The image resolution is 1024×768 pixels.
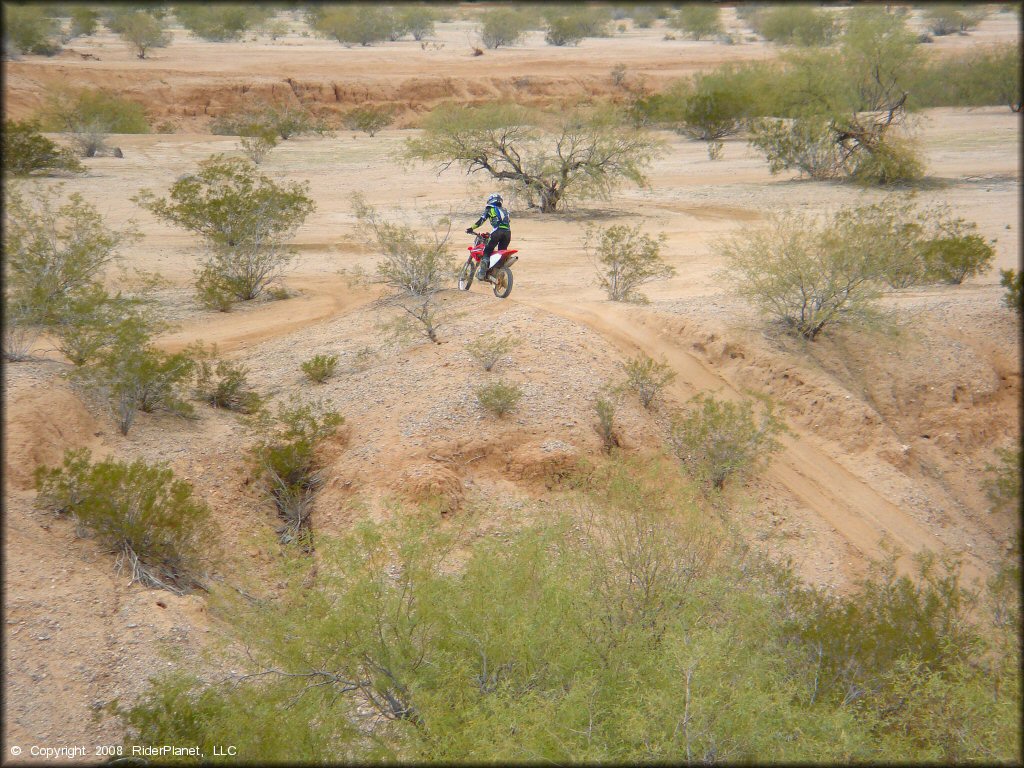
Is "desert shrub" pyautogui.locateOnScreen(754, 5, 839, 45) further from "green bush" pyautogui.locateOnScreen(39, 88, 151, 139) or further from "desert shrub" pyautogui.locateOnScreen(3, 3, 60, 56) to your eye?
"desert shrub" pyautogui.locateOnScreen(3, 3, 60, 56)

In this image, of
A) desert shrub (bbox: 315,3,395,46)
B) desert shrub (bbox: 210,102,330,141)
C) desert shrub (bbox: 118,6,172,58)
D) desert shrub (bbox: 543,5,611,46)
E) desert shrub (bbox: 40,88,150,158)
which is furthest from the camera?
desert shrub (bbox: 543,5,611,46)

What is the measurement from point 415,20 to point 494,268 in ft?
173

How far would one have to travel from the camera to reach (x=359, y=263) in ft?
59.2

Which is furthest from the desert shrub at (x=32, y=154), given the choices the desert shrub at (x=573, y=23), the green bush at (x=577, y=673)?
the desert shrub at (x=573, y=23)

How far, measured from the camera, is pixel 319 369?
11.4 metres

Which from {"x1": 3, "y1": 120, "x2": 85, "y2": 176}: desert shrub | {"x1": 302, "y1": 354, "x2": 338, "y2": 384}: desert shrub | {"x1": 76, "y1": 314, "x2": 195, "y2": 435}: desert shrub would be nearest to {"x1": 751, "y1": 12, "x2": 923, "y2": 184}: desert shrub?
{"x1": 302, "y1": 354, "x2": 338, "y2": 384}: desert shrub

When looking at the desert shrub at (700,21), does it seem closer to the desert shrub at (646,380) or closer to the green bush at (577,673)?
the desert shrub at (646,380)

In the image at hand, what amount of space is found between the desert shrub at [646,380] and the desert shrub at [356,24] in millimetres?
51662

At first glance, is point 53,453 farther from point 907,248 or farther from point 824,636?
point 907,248

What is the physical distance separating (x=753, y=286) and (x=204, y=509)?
913 cm

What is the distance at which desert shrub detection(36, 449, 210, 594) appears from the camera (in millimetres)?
7676

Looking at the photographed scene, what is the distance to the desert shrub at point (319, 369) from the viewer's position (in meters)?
11.3

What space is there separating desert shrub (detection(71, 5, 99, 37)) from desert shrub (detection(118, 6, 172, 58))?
6.16 ft

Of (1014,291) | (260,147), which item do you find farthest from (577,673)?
(260,147)
